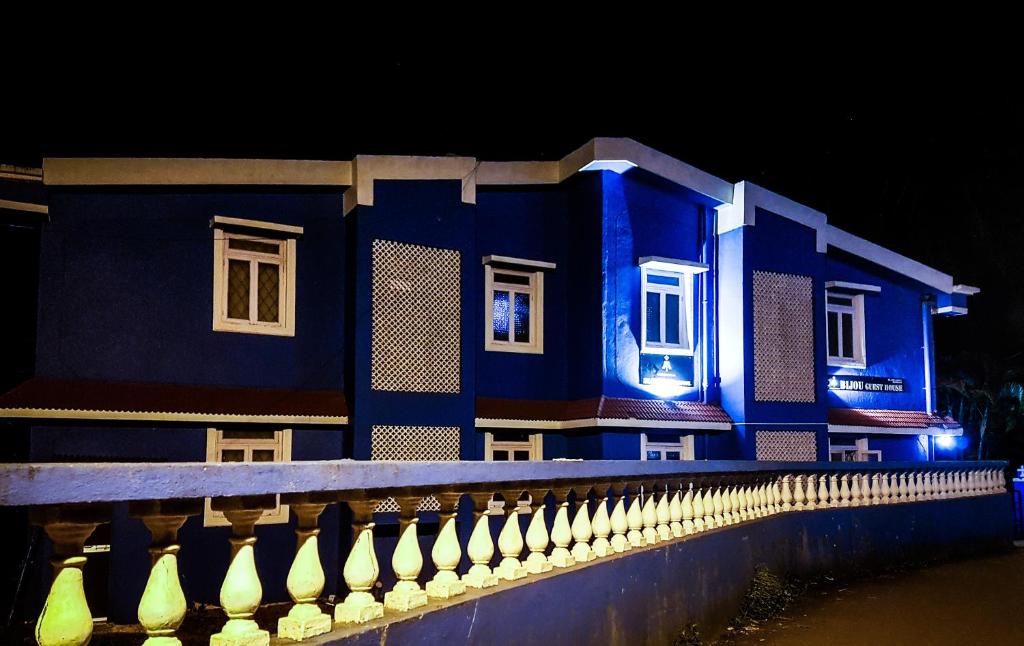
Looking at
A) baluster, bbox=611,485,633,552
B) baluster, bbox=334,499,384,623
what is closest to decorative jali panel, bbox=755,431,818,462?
baluster, bbox=611,485,633,552

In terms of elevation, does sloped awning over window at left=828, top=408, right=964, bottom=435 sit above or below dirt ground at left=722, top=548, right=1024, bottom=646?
above

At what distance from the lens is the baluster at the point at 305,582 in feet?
8.50

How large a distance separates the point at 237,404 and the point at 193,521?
1.73 m

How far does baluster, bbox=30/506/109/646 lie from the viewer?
77.8 inches

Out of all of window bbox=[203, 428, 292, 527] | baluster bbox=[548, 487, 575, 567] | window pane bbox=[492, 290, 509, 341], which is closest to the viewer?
baluster bbox=[548, 487, 575, 567]

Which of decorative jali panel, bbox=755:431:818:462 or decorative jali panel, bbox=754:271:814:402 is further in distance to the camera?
decorative jali panel, bbox=754:271:814:402

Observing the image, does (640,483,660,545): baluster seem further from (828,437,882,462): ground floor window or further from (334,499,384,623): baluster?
(828,437,882,462): ground floor window

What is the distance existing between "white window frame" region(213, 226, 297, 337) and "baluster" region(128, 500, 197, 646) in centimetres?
1038

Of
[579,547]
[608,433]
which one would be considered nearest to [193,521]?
[608,433]

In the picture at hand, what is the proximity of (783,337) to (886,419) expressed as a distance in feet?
13.1

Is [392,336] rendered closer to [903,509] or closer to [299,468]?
[903,509]

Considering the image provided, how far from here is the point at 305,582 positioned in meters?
2.70

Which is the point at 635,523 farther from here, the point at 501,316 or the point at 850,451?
the point at 850,451

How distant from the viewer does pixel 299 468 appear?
2.71 m
